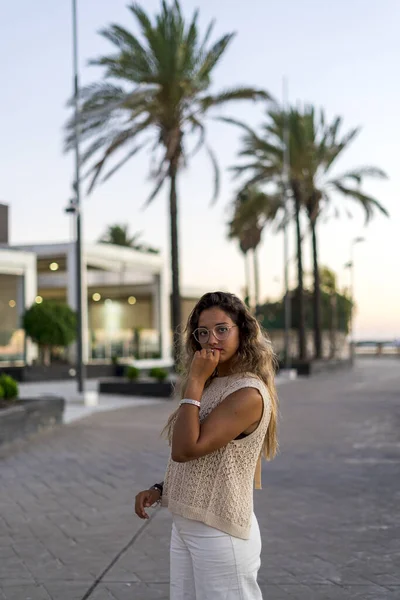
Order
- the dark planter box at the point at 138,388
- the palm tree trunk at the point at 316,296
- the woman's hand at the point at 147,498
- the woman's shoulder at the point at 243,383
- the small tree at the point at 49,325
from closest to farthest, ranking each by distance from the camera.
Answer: the woman's shoulder at the point at 243,383
the woman's hand at the point at 147,498
the dark planter box at the point at 138,388
the small tree at the point at 49,325
the palm tree trunk at the point at 316,296

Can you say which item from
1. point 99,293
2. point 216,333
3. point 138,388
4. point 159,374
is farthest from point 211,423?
point 99,293

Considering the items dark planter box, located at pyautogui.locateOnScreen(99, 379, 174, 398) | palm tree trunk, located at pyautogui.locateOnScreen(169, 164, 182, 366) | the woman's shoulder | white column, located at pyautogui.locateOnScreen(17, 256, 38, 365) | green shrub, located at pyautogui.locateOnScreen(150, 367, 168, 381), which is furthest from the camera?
white column, located at pyautogui.locateOnScreen(17, 256, 38, 365)

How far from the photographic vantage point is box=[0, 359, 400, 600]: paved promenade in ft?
17.0

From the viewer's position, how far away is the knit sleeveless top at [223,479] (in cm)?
275

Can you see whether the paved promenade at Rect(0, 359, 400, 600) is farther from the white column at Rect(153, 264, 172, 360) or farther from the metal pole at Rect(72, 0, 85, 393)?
the white column at Rect(153, 264, 172, 360)

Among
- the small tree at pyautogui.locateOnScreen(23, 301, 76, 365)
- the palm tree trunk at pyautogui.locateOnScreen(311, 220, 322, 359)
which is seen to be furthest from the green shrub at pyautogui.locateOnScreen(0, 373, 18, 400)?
the palm tree trunk at pyautogui.locateOnScreen(311, 220, 322, 359)

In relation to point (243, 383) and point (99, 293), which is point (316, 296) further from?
point (243, 383)

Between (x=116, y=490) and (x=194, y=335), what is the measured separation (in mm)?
5759

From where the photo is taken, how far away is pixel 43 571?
215 inches

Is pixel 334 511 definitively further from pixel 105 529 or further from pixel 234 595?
pixel 234 595

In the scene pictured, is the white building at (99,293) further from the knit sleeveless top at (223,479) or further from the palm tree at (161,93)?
the knit sleeveless top at (223,479)

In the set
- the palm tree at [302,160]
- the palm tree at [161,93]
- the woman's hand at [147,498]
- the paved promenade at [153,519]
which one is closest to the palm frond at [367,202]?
the palm tree at [302,160]

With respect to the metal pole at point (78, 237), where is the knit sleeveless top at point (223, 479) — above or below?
below

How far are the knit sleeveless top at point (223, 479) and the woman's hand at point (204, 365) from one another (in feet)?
0.35
